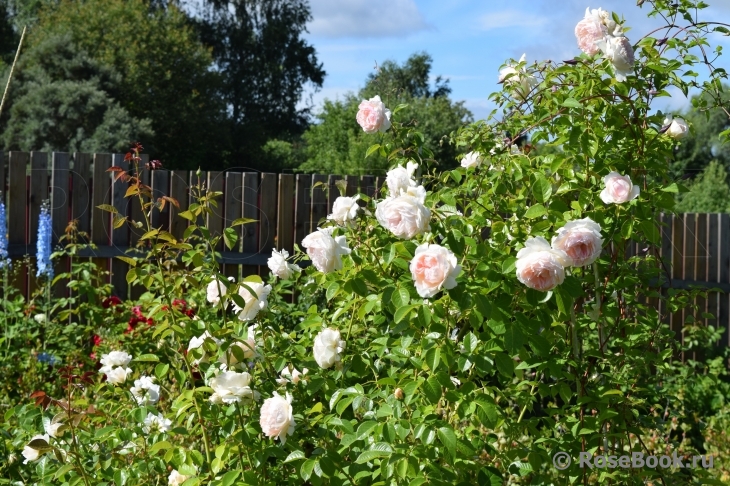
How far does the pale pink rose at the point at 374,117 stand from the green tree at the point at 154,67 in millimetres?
19906

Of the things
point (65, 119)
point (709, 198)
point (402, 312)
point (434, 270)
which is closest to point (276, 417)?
point (402, 312)

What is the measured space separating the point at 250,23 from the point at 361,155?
71.4ft

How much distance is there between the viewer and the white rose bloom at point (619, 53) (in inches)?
78.7

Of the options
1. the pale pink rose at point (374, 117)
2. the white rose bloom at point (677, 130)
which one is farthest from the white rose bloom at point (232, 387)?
the white rose bloom at point (677, 130)

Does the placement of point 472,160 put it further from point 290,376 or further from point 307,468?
point 307,468

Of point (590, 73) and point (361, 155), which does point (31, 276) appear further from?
point (361, 155)

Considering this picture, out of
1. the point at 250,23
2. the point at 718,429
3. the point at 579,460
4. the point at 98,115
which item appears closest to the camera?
the point at 579,460

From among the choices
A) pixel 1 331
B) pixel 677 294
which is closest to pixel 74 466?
pixel 677 294

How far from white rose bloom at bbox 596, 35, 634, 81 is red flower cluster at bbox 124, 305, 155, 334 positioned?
106 inches

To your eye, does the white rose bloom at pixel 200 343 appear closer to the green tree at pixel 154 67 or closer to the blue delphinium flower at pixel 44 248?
the blue delphinium flower at pixel 44 248

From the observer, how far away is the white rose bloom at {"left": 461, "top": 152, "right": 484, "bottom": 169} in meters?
2.33

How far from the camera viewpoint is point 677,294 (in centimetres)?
262

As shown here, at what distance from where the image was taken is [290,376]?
190 cm

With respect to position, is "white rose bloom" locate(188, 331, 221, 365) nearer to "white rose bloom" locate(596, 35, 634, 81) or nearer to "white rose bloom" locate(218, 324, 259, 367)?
"white rose bloom" locate(218, 324, 259, 367)
